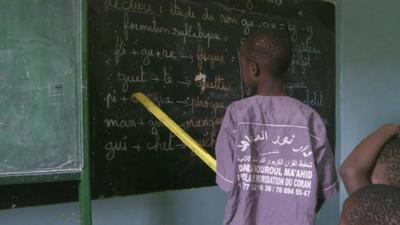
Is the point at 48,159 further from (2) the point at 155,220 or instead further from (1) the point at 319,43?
(1) the point at 319,43

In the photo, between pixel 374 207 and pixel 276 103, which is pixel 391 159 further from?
pixel 374 207

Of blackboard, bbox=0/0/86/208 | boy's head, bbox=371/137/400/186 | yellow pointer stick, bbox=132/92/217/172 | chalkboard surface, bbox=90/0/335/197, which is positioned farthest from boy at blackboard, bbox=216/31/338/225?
chalkboard surface, bbox=90/0/335/197

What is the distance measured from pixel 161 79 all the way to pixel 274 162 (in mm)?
947

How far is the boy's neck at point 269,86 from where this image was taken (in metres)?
1.66

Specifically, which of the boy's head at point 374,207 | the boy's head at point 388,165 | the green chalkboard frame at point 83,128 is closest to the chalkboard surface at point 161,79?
the green chalkboard frame at point 83,128

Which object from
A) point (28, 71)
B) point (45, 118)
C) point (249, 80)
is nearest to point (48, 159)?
point (45, 118)

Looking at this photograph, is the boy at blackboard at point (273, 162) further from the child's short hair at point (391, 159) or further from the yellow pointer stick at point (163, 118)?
the yellow pointer stick at point (163, 118)

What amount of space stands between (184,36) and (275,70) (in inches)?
36.5

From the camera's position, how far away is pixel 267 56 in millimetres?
1673

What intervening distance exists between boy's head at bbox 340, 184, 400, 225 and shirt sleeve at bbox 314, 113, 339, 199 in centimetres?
67

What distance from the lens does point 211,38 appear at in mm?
2643

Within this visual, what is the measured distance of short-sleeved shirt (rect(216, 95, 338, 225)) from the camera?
1.59 meters

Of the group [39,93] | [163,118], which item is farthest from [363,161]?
[39,93]

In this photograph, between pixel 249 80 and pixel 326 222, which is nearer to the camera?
pixel 249 80
